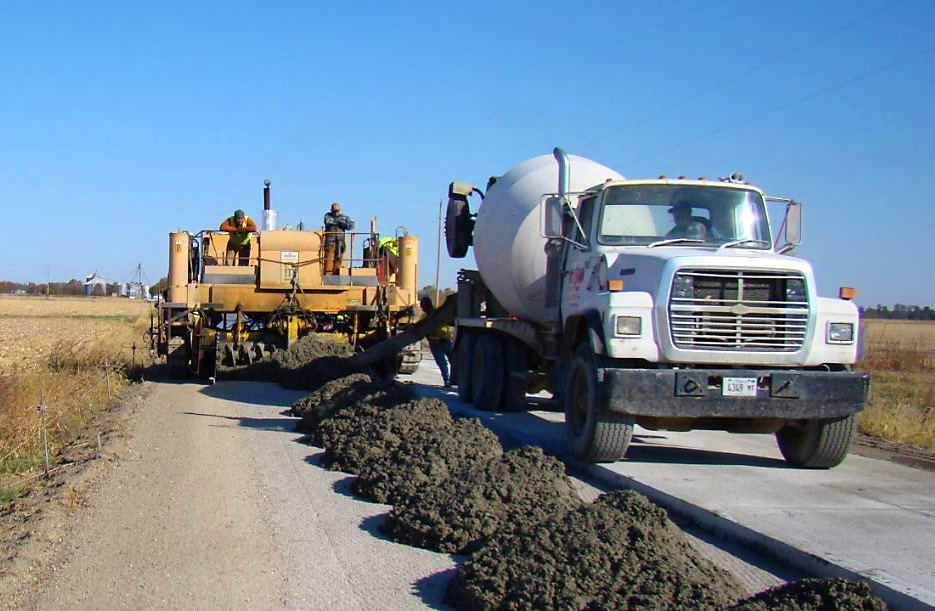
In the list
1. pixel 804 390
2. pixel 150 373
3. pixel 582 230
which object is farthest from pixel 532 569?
pixel 150 373

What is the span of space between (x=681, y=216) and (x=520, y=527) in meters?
4.90

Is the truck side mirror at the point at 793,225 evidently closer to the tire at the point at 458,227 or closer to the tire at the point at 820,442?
the tire at the point at 820,442

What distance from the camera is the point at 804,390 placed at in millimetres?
8859

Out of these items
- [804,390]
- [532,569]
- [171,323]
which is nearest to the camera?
[532,569]

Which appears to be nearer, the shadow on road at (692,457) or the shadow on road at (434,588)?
the shadow on road at (434,588)

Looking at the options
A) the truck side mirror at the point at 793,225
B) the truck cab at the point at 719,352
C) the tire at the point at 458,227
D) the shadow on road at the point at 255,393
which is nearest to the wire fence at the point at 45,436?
the shadow on road at the point at 255,393

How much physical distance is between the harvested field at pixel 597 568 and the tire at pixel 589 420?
3061 mm

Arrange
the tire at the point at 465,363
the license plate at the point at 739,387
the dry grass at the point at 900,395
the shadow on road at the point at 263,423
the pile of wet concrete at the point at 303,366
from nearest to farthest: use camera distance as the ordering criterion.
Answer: the license plate at the point at 739,387 → the shadow on road at the point at 263,423 → the dry grass at the point at 900,395 → the tire at the point at 465,363 → the pile of wet concrete at the point at 303,366

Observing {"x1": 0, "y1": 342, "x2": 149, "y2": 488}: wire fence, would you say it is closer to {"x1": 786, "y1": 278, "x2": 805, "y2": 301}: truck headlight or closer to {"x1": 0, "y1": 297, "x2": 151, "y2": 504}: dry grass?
{"x1": 0, "y1": 297, "x2": 151, "y2": 504}: dry grass

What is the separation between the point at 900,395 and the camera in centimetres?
2000

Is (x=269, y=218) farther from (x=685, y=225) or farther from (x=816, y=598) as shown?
(x=816, y=598)

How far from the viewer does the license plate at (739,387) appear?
8.77 metres

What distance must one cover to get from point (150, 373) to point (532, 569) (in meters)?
15.3

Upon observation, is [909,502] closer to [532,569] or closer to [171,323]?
[532,569]
